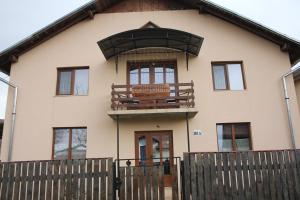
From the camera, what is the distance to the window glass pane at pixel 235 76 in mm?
13016

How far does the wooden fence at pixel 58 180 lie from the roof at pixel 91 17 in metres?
6.88

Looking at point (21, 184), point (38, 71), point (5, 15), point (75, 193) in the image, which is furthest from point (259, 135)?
point (5, 15)

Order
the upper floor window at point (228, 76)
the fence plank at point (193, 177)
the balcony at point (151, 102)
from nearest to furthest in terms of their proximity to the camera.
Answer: the fence plank at point (193, 177) → the balcony at point (151, 102) → the upper floor window at point (228, 76)

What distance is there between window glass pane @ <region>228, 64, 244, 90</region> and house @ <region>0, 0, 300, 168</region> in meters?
0.05

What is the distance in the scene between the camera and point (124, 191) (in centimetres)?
830

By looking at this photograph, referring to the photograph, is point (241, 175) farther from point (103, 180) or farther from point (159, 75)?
point (159, 75)

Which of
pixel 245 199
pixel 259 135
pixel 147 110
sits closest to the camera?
pixel 245 199

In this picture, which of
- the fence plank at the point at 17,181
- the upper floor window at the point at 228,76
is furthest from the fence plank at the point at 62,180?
the upper floor window at the point at 228,76

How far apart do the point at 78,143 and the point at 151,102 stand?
12.1ft

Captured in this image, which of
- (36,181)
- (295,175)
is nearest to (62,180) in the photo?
(36,181)

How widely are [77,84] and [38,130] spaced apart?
266cm

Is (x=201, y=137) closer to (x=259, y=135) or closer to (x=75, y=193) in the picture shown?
(x=259, y=135)

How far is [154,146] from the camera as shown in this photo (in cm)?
1230

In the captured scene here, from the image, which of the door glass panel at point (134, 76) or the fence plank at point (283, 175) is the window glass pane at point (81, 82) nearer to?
the door glass panel at point (134, 76)
